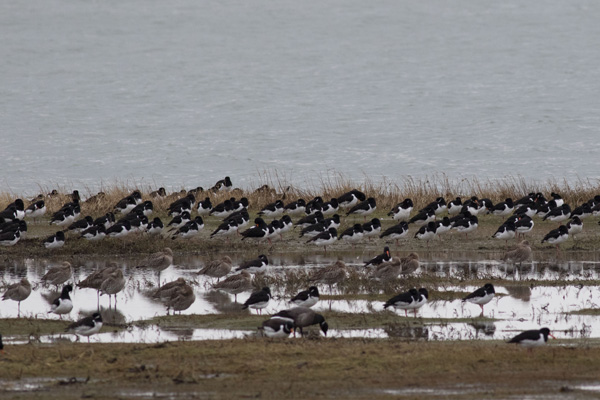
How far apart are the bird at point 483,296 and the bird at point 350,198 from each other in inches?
587

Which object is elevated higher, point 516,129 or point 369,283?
point 516,129

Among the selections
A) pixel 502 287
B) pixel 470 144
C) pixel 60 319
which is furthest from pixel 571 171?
pixel 60 319

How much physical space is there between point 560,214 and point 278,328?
53.8 feet

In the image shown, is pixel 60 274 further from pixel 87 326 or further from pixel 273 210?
pixel 273 210

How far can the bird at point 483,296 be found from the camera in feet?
57.1

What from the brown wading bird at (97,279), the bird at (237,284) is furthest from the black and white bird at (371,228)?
the brown wading bird at (97,279)

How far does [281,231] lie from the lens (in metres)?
27.3

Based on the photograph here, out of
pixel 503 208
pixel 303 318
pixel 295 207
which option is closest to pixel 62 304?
pixel 303 318

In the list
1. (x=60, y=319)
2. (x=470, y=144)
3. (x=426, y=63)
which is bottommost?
(x=60, y=319)

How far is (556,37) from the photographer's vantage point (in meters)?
103

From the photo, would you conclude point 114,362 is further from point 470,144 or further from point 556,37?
point 556,37

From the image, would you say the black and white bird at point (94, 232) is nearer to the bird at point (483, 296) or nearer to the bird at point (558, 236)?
the bird at point (558, 236)

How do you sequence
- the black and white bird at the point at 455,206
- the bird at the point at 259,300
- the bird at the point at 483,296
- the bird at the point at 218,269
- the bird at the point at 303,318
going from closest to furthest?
1. the bird at the point at 303,318
2. the bird at the point at 259,300
3. the bird at the point at 483,296
4. the bird at the point at 218,269
5. the black and white bird at the point at 455,206

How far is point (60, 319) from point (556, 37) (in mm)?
93895
